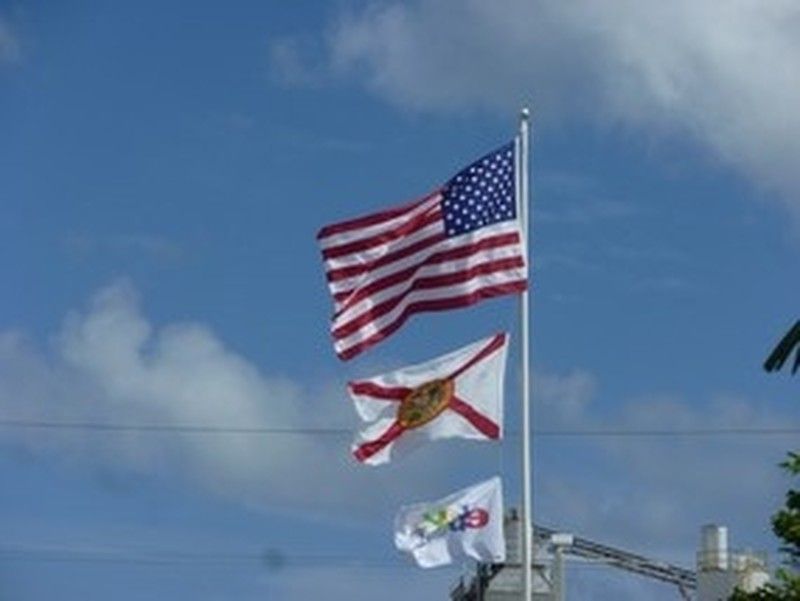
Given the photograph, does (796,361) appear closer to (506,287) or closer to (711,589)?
(506,287)

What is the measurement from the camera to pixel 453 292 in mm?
29984

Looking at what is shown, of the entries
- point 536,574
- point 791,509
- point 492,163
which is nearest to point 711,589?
point 536,574

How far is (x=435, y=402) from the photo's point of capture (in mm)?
30141

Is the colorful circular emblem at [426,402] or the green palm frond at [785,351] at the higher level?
the colorful circular emblem at [426,402]

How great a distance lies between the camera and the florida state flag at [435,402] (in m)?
29.9

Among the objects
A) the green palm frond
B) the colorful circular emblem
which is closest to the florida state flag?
the colorful circular emblem

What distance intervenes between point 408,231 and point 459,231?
72cm

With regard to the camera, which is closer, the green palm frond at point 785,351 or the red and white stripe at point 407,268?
the green palm frond at point 785,351

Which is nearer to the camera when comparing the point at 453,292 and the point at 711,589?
the point at 453,292

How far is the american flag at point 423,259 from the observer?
30.1 m

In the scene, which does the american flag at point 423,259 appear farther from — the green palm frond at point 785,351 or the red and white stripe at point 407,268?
the green palm frond at point 785,351

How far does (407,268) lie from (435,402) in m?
1.85

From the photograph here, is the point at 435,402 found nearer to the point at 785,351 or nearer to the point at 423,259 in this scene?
the point at 423,259

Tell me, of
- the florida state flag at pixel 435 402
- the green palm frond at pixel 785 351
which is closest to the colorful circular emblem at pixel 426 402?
the florida state flag at pixel 435 402
